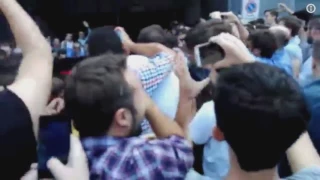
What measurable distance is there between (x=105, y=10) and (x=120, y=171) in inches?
826

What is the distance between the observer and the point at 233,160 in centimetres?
160

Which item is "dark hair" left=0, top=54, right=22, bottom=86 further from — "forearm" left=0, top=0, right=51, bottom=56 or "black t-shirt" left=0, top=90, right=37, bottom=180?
"black t-shirt" left=0, top=90, right=37, bottom=180

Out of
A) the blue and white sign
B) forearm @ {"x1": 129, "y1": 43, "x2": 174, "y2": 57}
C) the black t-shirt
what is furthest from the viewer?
the blue and white sign

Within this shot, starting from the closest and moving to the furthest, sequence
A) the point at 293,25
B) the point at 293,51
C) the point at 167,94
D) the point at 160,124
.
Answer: the point at 160,124, the point at 167,94, the point at 293,51, the point at 293,25

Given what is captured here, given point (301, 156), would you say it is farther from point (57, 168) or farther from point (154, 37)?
point (154, 37)

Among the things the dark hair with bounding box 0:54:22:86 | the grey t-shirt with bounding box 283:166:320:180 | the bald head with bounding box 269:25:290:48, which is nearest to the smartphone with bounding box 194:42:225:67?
the dark hair with bounding box 0:54:22:86

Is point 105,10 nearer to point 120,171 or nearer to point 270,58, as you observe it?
point 270,58

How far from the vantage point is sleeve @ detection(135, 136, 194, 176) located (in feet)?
6.15

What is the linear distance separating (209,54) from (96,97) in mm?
1019

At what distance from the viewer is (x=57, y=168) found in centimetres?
162

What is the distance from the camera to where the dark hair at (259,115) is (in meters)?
1.56

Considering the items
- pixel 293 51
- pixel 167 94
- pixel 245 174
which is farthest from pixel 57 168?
pixel 293 51

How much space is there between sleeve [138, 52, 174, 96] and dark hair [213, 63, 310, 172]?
3.82 feet

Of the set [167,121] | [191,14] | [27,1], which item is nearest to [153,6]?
[191,14]
